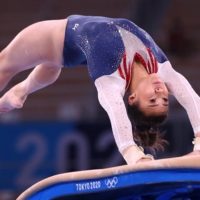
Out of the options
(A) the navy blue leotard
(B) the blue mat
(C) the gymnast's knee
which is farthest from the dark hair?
(C) the gymnast's knee

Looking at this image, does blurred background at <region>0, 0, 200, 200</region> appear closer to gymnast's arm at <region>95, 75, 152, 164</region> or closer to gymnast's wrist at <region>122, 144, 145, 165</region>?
gymnast's arm at <region>95, 75, 152, 164</region>

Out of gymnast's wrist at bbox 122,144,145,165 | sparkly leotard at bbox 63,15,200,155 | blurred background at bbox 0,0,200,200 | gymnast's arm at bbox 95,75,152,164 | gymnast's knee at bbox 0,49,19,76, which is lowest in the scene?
gymnast's wrist at bbox 122,144,145,165

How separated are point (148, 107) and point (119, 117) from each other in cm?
24

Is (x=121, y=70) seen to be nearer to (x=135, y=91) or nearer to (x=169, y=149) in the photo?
(x=135, y=91)

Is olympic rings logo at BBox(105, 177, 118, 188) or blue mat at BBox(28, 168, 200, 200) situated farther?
olympic rings logo at BBox(105, 177, 118, 188)

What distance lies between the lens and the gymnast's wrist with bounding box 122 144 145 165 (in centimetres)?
236

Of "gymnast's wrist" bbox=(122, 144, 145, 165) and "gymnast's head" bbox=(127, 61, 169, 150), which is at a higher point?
"gymnast's head" bbox=(127, 61, 169, 150)

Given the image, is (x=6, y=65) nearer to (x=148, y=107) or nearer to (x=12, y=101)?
(x=12, y=101)

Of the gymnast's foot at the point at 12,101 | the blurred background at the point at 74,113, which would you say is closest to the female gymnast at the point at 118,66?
Answer: the gymnast's foot at the point at 12,101

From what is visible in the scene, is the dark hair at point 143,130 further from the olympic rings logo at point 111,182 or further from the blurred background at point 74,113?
the blurred background at point 74,113

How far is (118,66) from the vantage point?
2.77 meters

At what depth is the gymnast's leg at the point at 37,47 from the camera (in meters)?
3.09

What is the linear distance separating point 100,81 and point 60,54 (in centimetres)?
49

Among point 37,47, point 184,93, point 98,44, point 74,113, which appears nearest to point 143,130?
point 184,93
